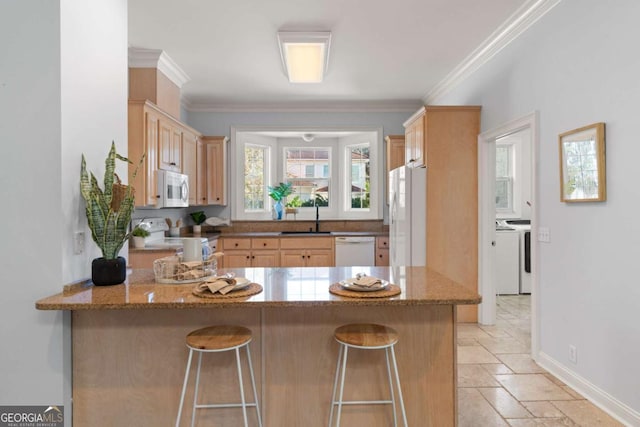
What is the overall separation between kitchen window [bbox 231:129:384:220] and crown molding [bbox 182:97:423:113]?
360 mm

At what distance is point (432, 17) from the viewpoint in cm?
310

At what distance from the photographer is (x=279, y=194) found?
5812mm

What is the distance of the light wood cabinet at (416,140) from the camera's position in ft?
13.2

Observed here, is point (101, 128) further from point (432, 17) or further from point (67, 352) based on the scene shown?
point (432, 17)

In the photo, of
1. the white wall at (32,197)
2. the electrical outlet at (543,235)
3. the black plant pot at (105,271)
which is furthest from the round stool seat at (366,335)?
the electrical outlet at (543,235)

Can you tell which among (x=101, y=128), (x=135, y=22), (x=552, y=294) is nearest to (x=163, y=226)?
(x=135, y=22)

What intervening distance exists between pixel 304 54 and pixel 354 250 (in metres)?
2.64

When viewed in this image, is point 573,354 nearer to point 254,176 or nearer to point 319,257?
point 319,257

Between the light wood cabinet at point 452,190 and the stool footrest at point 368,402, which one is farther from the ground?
the light wood cabinet at point 452,190

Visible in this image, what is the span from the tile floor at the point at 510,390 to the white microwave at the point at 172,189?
121 inches

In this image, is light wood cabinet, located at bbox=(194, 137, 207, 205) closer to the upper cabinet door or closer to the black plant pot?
the upper cabinet door

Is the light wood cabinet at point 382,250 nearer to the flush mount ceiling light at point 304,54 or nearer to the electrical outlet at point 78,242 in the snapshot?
the flush mount ceiling light at point 304,54

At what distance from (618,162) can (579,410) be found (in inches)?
59.6

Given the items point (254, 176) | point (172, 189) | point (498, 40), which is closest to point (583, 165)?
point (498, 40)
